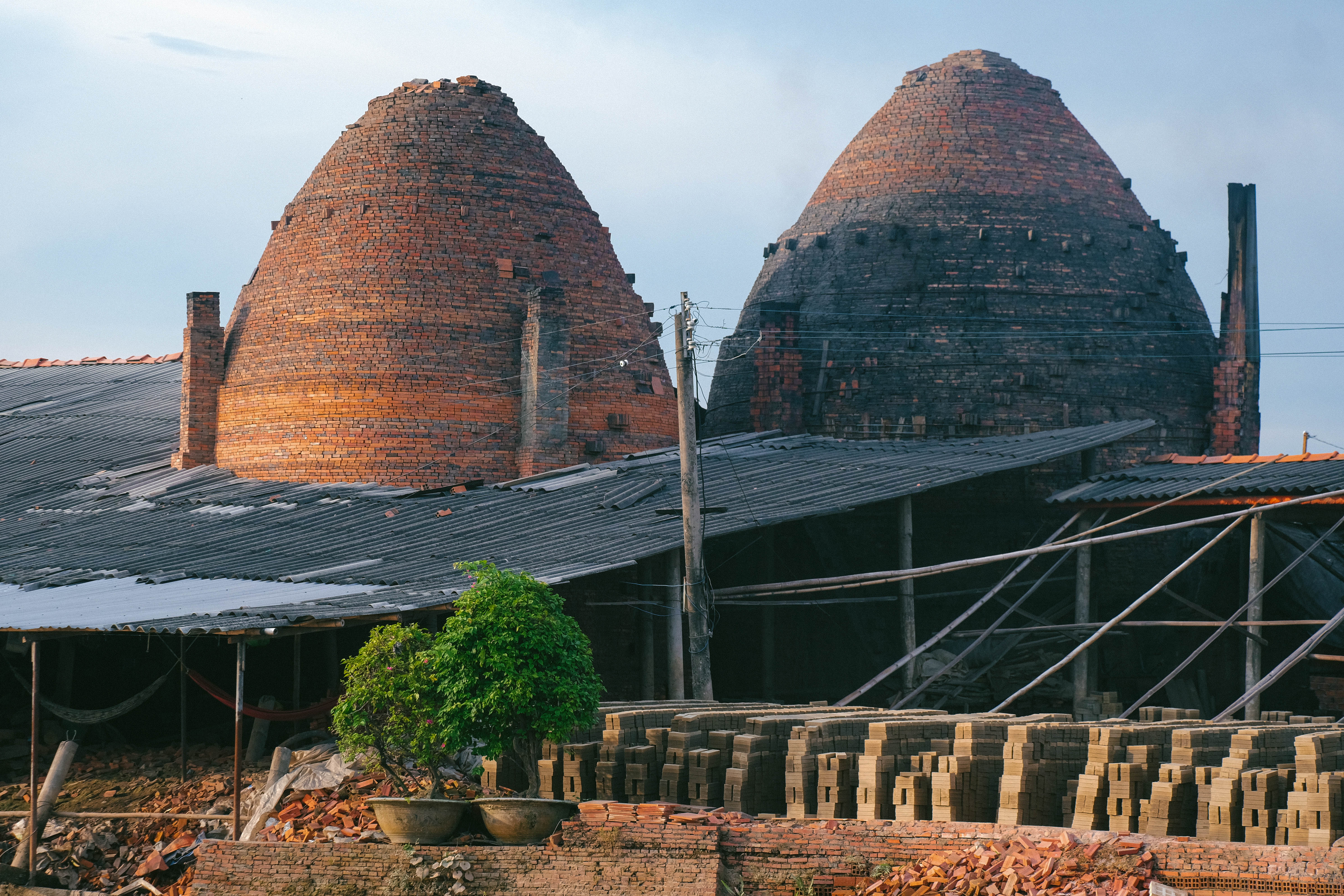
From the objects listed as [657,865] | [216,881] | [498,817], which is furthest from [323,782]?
[657,865]

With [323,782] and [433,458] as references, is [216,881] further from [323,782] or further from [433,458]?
[433,458]

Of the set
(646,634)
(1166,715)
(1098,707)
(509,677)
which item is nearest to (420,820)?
(509,677)

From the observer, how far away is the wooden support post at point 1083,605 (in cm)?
2000

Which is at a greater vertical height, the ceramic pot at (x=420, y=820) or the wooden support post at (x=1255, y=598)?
the wooden support post at (x=1255, y=598)

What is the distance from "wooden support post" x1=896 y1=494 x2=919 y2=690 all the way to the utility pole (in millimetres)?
2849

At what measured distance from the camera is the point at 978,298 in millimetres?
24016

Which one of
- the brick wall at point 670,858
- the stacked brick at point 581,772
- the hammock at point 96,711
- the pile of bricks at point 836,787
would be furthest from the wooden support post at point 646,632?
the brick wall at point 670,858

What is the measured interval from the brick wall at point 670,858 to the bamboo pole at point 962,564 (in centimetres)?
579

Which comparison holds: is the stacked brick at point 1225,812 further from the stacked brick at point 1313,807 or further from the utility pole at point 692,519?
the utility pole at point 692,519

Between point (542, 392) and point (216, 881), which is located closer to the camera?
point (216, 881)

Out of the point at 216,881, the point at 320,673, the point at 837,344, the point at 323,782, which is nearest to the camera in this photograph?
the point at 216,881

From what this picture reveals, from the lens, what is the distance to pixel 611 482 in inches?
798

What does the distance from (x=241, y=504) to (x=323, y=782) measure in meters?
8.15

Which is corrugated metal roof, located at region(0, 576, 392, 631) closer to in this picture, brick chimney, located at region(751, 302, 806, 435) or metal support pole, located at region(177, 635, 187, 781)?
metal support pole, located at region(177, 635, 187, 781)
